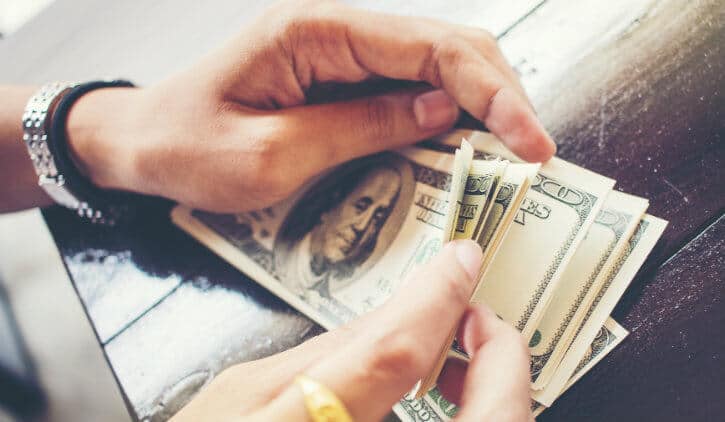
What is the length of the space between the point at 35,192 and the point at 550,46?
0.91 meters

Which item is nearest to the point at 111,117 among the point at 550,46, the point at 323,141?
the point at 323,141

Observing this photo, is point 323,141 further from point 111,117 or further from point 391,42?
point 111,117

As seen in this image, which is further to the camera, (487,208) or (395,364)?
(487,208)

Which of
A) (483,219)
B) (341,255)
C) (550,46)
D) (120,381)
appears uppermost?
(550,46)

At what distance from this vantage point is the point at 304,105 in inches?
28.0

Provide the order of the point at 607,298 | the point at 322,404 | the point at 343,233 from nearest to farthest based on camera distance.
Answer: the point at 322,404 → the point at 607,298 → the point at 343,233

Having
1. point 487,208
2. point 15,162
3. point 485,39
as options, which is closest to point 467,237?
point 487,208

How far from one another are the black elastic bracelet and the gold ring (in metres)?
0.57

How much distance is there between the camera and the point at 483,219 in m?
0.56

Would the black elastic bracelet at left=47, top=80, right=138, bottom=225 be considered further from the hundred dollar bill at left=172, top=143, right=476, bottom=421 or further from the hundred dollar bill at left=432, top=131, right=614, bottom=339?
the hundred dollar bill at left=432, top=131, right=614, bottom=339

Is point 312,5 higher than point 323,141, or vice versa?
point 312,5

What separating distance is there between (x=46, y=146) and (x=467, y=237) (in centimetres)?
68

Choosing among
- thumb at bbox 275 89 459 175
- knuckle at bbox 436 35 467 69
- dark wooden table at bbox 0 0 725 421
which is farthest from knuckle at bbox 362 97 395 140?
dark wooden table at bbox 0 0 725 421

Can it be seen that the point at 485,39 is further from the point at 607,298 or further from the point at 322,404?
the point at 322,404
